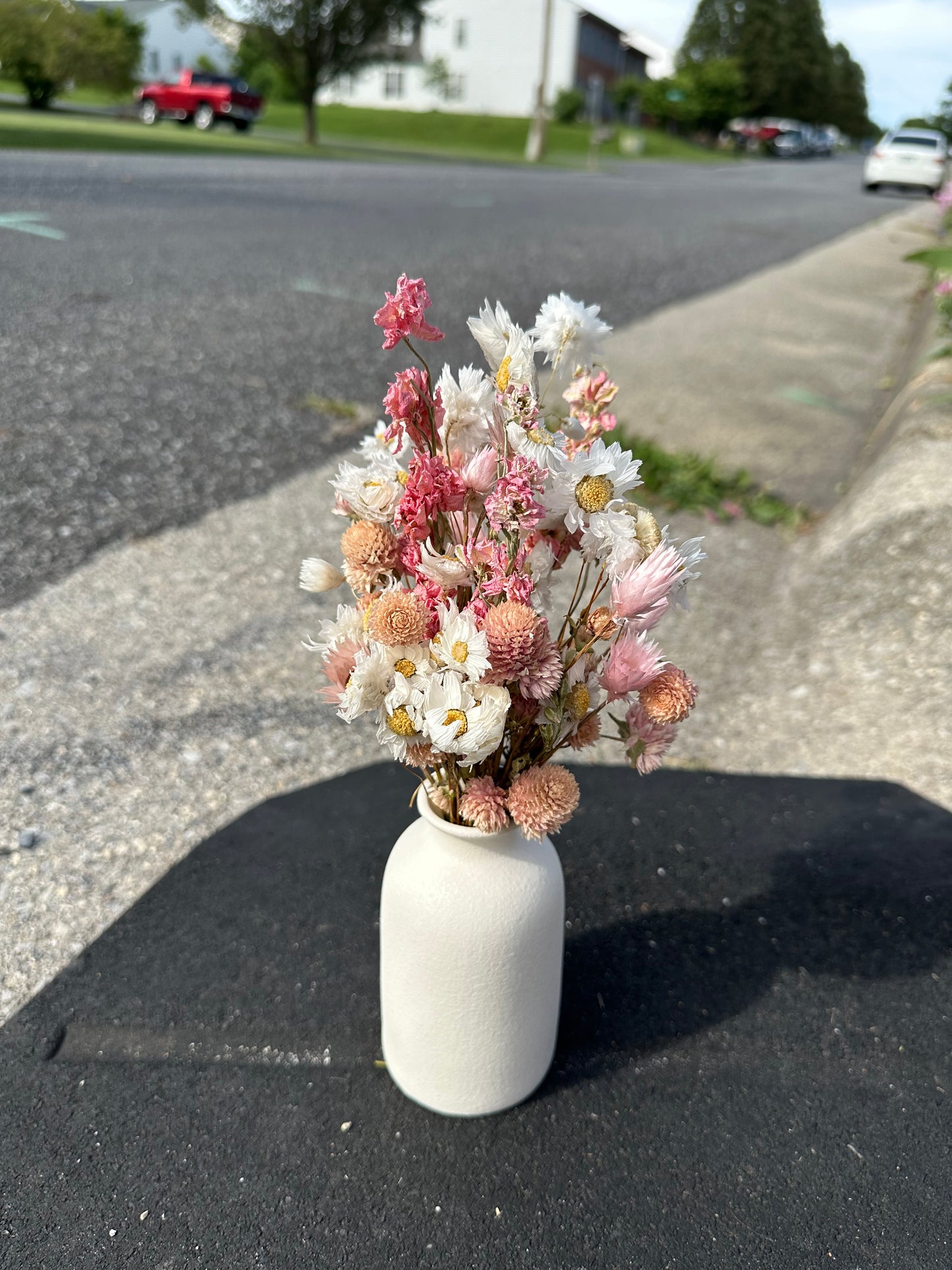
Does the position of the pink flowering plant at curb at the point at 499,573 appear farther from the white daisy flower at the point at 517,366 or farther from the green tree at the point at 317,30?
the green tree at the point at 317,30

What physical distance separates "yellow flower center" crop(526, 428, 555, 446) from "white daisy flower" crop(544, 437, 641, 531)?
0.03 metres

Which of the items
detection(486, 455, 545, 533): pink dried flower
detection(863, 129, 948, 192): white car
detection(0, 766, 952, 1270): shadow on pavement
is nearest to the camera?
detection(486, 455, 545, 533): pink dried flower

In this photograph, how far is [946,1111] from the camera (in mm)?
1733

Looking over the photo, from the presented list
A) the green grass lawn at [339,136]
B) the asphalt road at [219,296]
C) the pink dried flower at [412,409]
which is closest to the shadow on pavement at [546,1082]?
the pink dried flower at [412,409]

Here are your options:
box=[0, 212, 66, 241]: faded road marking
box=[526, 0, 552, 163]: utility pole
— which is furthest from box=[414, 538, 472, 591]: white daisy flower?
box=[526, 0, 552, 163]: utility pole

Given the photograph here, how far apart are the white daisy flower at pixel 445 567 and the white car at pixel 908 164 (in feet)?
92.8

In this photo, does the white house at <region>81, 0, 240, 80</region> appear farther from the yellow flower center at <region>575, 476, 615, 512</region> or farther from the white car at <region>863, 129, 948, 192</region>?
the yellow flower center at <region>575, 476, 615, 512</region>

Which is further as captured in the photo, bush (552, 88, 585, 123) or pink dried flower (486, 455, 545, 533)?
bush (552, 88, 585, 123)

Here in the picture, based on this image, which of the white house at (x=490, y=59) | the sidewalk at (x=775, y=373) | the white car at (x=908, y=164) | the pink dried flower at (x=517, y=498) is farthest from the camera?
the white house at (x=490, y=59)

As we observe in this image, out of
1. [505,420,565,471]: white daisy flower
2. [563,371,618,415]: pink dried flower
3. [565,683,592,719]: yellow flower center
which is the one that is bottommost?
[565,683,592,719]: yellow flower center

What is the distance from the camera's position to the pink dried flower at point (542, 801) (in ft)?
4.71

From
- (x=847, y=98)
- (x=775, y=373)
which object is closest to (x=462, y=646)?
(x=775, y=373)

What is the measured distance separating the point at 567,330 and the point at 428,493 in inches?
11.9

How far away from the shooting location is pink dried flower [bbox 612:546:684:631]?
1.33m
